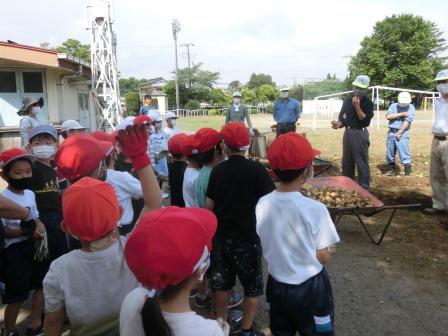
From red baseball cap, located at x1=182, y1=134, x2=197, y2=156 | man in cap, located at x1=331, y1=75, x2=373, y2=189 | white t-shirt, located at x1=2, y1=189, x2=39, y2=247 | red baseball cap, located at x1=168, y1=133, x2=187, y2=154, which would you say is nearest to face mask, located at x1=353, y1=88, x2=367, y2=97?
man in cap, located at x1=331, y1=75, x2=373, y2=189

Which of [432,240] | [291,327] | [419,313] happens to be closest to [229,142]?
[291,327]

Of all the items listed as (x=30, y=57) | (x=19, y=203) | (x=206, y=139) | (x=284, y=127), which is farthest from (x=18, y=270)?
(x=30, y=57)

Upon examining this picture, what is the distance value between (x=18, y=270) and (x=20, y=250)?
0.15 m

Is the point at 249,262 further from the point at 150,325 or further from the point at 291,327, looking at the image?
the point at 150,325

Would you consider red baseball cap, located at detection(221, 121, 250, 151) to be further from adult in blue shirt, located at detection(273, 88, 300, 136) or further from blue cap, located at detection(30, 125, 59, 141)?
adult in blue shirt, located at detection(273, 88, 300, 136)

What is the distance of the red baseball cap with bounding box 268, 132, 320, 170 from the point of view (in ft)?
8.07

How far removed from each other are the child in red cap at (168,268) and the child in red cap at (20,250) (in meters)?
1.91

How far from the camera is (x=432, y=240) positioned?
551 cm

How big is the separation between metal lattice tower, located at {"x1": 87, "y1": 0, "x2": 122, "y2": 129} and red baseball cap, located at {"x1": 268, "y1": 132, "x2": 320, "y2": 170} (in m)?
15.7

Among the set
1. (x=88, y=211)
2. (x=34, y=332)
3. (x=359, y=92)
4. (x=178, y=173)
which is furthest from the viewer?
(x=359, y=92)

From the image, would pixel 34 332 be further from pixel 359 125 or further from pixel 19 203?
pixel 359 125

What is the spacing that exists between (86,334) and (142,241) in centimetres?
82

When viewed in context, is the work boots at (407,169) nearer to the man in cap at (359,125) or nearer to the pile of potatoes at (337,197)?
the man in cap at (359,125)

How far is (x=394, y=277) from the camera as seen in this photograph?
175 inches
